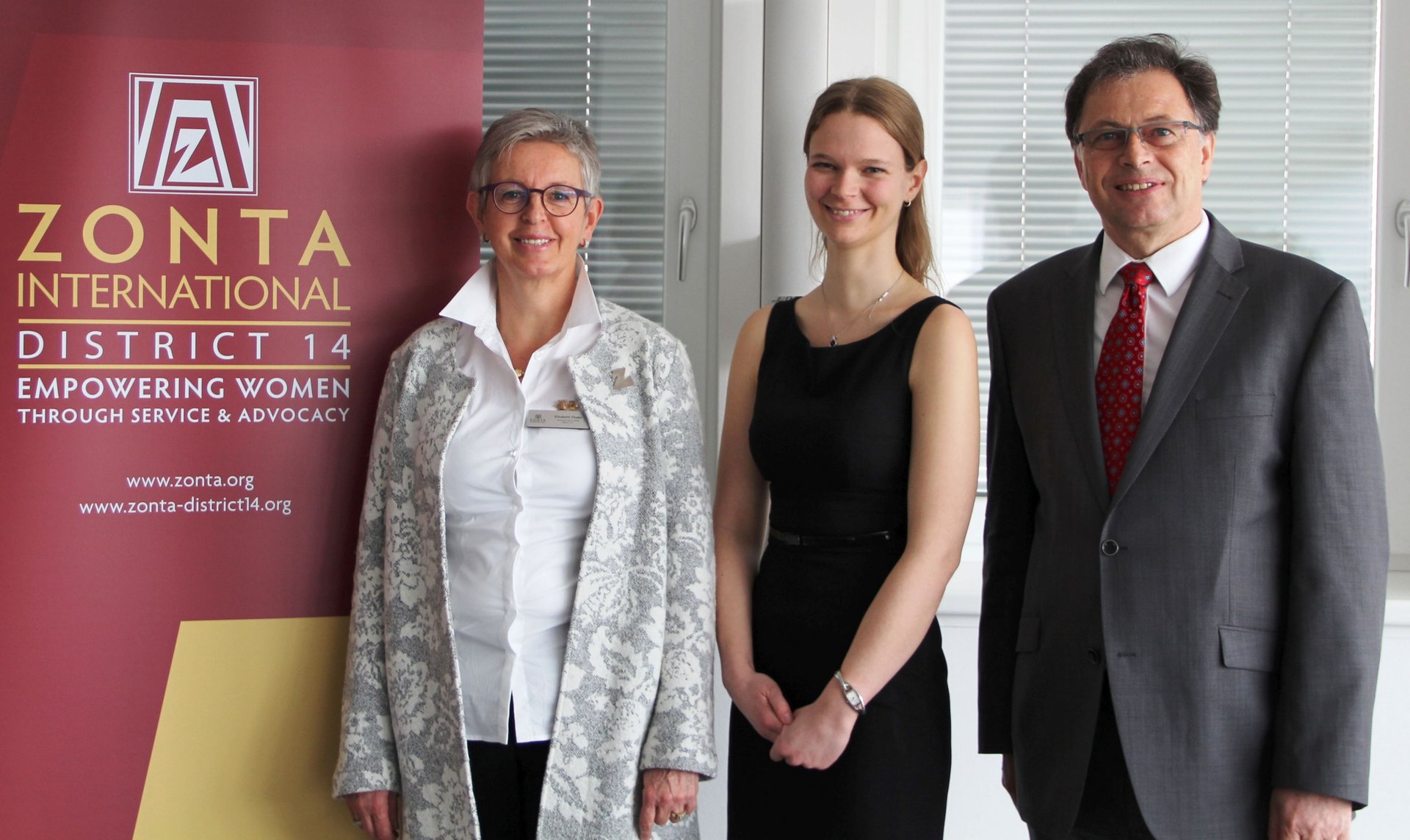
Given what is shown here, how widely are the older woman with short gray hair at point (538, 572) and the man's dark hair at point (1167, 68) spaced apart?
2.82 ft

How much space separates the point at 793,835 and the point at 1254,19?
2.36 meters

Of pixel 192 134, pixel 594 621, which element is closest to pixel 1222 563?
pixel 594 621

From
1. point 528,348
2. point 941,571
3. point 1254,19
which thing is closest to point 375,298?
point 528,348

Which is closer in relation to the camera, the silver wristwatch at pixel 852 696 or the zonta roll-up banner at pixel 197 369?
the silver wristwatch at pixel 852 696

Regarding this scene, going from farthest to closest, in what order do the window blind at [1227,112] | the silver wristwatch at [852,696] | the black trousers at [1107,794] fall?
the window blind at [1227,112], the silver wristwatch at [852,696], the black trousers at [1107,794]

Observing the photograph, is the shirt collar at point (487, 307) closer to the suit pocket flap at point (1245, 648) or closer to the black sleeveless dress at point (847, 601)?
Result: the black sleeveless dress at point (847, 601)

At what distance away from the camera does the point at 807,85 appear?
2482 millimetres

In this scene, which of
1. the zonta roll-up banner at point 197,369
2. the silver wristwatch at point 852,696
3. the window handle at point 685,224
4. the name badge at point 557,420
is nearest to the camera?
the silver wristwatch at point 852,696

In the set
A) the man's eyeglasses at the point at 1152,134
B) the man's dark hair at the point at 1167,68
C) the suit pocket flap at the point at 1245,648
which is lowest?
the suit pocket flap at the point at 1245,648

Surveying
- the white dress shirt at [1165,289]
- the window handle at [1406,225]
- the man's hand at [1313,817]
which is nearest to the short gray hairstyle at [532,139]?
the white dress shirt at [1165,289]

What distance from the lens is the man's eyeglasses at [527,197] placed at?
1.91 m

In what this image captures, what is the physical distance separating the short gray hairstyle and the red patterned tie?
0.94 meters

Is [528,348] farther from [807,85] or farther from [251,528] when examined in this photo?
[807,85]

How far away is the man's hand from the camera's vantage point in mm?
1450
